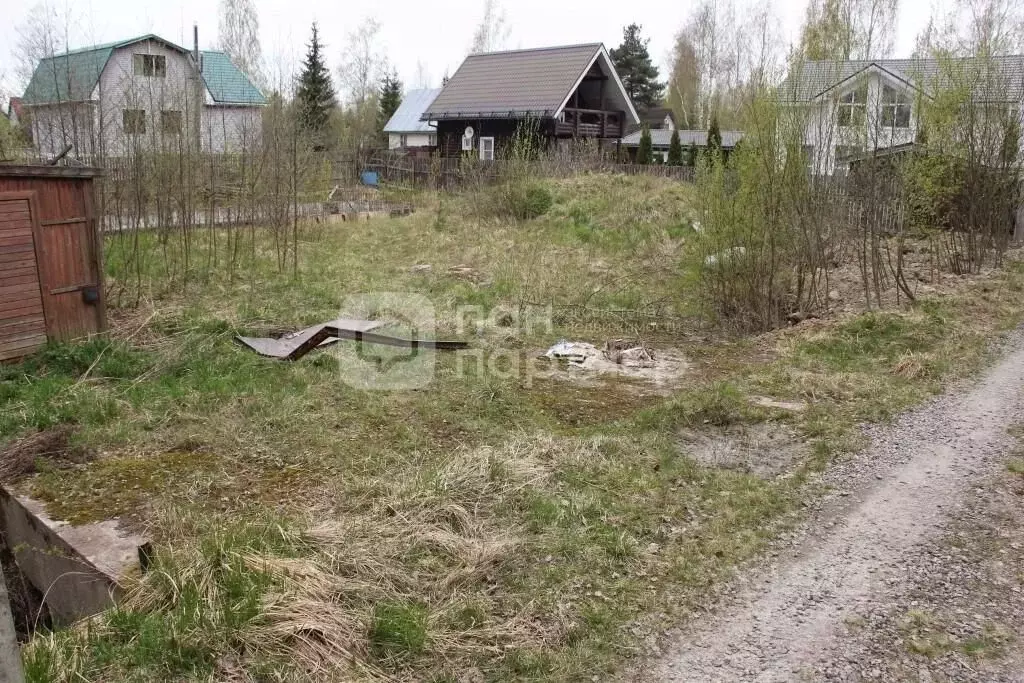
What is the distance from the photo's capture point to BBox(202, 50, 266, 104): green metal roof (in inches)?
1092

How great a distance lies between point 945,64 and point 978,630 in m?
9.60

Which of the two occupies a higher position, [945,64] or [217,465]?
[945,64]

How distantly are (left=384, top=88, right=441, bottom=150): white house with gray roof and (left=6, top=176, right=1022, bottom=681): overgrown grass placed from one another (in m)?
32.8

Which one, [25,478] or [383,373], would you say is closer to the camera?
[25,478]

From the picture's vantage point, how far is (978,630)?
3537 mm

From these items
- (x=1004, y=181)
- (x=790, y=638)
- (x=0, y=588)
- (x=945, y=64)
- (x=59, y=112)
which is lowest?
(x=790, y=638)

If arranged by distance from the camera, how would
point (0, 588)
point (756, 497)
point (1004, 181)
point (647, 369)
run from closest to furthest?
1. point (0, 588)
2. point (756, 497)
3. point (647, 369)
4. point (1004, 181)

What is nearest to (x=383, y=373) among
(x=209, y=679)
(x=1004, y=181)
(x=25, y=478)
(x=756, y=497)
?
(x=25, y=478)

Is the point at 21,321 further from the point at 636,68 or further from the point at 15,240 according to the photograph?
the point at 636,68

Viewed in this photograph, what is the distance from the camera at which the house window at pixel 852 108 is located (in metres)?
9.86

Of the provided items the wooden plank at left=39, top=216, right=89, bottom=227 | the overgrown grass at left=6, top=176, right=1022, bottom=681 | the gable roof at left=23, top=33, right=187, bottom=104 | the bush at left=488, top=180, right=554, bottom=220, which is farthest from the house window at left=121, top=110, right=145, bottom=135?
the bush at left=488, top=180, right=554, bottom=220

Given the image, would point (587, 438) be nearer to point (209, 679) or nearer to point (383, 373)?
point (383, 373)

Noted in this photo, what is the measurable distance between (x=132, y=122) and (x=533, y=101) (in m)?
16.9

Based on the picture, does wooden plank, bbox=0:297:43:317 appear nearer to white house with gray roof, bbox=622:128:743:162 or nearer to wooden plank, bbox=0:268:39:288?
wooden plank, bbox=0:268:39:288
